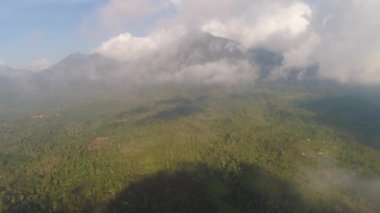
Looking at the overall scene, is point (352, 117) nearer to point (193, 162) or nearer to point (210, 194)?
point (193, 162)

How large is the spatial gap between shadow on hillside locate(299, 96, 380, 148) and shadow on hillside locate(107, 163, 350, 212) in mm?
53043

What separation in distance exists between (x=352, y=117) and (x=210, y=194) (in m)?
102

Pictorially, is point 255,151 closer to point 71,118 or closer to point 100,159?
point 100,159

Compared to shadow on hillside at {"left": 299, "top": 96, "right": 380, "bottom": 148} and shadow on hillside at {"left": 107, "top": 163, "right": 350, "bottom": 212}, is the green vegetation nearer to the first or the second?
shadow on hillside at {"left": 107, "top": 163, "right": 350, "bottom": 212}

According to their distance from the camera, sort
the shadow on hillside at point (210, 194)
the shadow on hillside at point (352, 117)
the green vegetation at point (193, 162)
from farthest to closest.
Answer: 1. the shadow on hillside at point (352, 117)
2. the green vegetation at point (193, 162)
3. the shadow on hillside at point (210, 194)

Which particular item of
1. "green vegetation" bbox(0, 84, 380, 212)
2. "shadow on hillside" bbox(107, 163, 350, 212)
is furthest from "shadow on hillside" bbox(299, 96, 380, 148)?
"shadow on hillside" bbox(107, 163, 350, 212)

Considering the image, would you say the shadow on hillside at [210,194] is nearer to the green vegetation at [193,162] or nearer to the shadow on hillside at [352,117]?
the green vegetation at [193,162]

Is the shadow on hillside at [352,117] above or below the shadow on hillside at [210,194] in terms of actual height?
above

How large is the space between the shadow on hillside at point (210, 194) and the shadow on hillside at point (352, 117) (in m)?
53.0

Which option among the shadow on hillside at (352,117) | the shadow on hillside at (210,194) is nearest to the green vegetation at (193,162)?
the shadow on hillside at (210,194)

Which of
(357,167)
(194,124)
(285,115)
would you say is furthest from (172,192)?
(285,115)

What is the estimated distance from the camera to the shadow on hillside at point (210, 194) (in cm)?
8206

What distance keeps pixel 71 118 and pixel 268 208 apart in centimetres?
12202

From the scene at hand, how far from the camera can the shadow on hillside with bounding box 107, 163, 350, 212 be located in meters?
82.1
